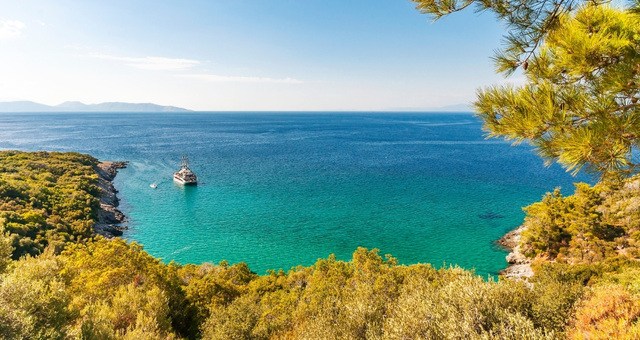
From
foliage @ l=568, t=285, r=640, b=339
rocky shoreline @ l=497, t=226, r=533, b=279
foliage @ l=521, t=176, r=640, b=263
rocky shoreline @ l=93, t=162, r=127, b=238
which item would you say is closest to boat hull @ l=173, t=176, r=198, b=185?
rocky shoreline @ l=93, t=162, r=127, b=238

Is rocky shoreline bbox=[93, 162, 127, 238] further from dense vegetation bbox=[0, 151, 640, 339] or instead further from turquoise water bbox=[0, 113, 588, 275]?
dense vegetation bbox=[0, 151, 640, 339]

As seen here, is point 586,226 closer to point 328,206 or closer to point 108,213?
point 328,206

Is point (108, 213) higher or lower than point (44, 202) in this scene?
lower

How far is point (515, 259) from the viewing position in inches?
1398

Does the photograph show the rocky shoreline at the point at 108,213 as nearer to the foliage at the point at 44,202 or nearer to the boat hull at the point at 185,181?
the foliage at the point at 44,202

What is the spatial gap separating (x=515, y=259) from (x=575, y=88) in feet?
117

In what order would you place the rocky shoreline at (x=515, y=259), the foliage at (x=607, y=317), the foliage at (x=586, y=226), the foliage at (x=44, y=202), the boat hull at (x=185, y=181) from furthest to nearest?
the boat hull at (x=185, y=181) → the foliage at (x=44, y=202) → the rocky shoreline at (x=515, y=259) → the foliage at (x=586, y=226) → the foliage at (x=607, y=317)

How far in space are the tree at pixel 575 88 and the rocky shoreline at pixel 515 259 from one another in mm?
28118

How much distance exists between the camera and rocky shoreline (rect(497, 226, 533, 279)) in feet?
105

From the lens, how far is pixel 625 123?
5.59 meters

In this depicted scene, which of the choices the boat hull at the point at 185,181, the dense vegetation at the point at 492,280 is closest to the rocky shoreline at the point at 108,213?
the dense vegetation at the point at 492,280

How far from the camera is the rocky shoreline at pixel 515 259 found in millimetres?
32075

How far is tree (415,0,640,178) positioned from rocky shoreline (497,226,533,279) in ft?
92.3

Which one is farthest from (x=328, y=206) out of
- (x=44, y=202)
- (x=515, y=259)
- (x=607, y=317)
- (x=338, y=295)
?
(x=607, y=317)
